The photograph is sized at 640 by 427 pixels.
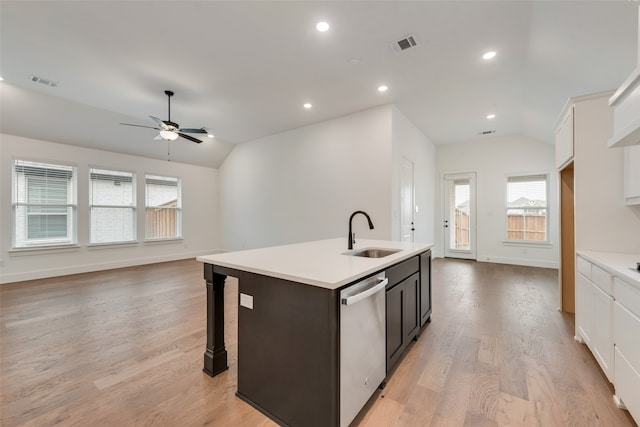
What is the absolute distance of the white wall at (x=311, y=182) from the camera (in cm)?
476

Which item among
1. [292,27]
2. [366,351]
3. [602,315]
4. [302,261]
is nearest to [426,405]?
[366,351]

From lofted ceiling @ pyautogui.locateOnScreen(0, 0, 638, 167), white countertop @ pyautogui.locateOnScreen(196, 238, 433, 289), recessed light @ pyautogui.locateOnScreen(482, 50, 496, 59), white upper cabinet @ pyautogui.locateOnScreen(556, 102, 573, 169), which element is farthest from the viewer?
recessed light @ pyautogui.locateOnScreen(482, 50, 496, 59)

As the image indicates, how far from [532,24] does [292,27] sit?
8.15 feet

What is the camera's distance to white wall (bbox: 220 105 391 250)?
15.6 feet

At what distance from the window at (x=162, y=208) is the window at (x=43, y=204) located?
146cm

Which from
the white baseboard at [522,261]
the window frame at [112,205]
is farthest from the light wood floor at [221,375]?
the white baseboard at [522,261]

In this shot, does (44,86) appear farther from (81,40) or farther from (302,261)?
(302,261)

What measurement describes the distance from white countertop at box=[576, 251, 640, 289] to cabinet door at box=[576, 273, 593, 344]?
26cm

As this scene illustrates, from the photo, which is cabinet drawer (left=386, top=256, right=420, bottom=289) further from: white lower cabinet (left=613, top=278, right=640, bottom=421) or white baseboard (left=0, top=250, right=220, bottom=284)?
white baseboard (left=0, top=250, right=220, bottom=284)

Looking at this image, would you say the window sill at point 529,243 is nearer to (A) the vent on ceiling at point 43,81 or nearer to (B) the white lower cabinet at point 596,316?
(B) the white lower cabinet at point 596,316

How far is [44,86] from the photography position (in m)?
4.10

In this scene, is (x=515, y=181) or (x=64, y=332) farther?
(x=515, y=181)

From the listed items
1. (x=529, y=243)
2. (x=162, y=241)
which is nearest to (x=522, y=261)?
(x=529, y=243)

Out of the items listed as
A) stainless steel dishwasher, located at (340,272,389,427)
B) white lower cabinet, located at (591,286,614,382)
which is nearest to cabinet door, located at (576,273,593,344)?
white lower cabinet, located at (591,286,614,382)
